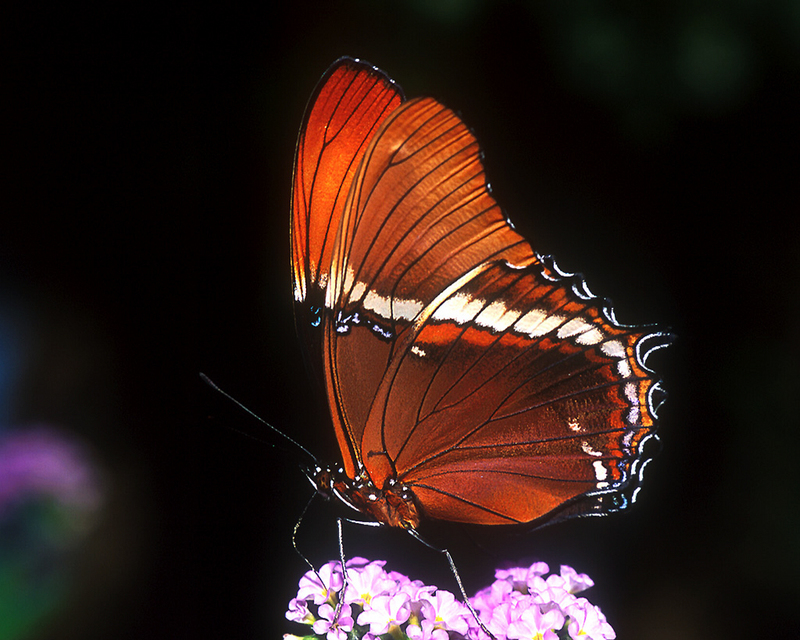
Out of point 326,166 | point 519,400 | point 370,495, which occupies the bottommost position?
point 370,495

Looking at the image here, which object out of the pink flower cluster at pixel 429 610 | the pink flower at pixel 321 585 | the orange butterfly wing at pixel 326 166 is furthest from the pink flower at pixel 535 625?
the orange butterfly wing at pixel 326 166

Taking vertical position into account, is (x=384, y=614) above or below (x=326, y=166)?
below

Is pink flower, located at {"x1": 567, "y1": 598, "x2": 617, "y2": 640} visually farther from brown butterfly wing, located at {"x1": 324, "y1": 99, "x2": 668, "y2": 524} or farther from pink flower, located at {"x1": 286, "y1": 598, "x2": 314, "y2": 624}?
pink flower, located at {"x1": 286, "y1": 598, "x2": 314, "y2": 624}

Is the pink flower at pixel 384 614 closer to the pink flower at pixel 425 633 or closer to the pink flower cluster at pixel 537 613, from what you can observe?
the pink flower at pixel 425 633

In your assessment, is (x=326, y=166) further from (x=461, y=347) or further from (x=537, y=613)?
(x=537, y=613)

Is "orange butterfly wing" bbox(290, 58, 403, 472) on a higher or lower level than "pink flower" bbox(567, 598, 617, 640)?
higher

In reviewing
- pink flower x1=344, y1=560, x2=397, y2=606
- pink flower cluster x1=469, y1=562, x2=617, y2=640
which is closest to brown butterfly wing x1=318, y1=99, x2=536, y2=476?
pink flower x1=344, y1=560, x2=397, y2=606

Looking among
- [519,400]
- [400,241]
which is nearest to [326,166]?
[400,241]
